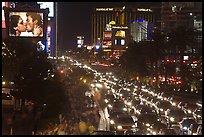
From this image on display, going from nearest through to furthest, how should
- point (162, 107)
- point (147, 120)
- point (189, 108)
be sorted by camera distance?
point (147, 120), point (189, 108), point (162, 107)

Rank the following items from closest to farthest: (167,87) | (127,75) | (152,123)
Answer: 1. (152,123)
2. (167,87)
3. (127,75)

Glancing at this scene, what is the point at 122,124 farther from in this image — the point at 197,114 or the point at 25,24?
the point at 25,24

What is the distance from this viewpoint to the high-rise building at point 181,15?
100688mm

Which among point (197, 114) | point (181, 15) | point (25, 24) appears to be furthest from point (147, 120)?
point (181, 15)

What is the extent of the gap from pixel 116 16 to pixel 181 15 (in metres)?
78.2

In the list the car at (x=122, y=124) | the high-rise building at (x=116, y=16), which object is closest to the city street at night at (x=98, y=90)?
the car at (x=122, y=124)

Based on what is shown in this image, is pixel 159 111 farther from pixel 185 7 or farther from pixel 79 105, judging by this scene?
pixel 185 7

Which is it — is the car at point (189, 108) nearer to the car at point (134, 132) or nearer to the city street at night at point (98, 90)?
the city street at night at point (98, 90)

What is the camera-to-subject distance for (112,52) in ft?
463

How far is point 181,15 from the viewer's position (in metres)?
103

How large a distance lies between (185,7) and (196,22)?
24.6 feet

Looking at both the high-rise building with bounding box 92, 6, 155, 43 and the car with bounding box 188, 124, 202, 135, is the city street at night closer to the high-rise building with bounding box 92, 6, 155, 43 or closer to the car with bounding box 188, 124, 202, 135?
the car with bounding box 188, 124, 202, 135

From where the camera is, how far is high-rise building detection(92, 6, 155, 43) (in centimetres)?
A: 17500

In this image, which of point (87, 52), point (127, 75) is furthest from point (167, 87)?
Result: point (87, 52)
